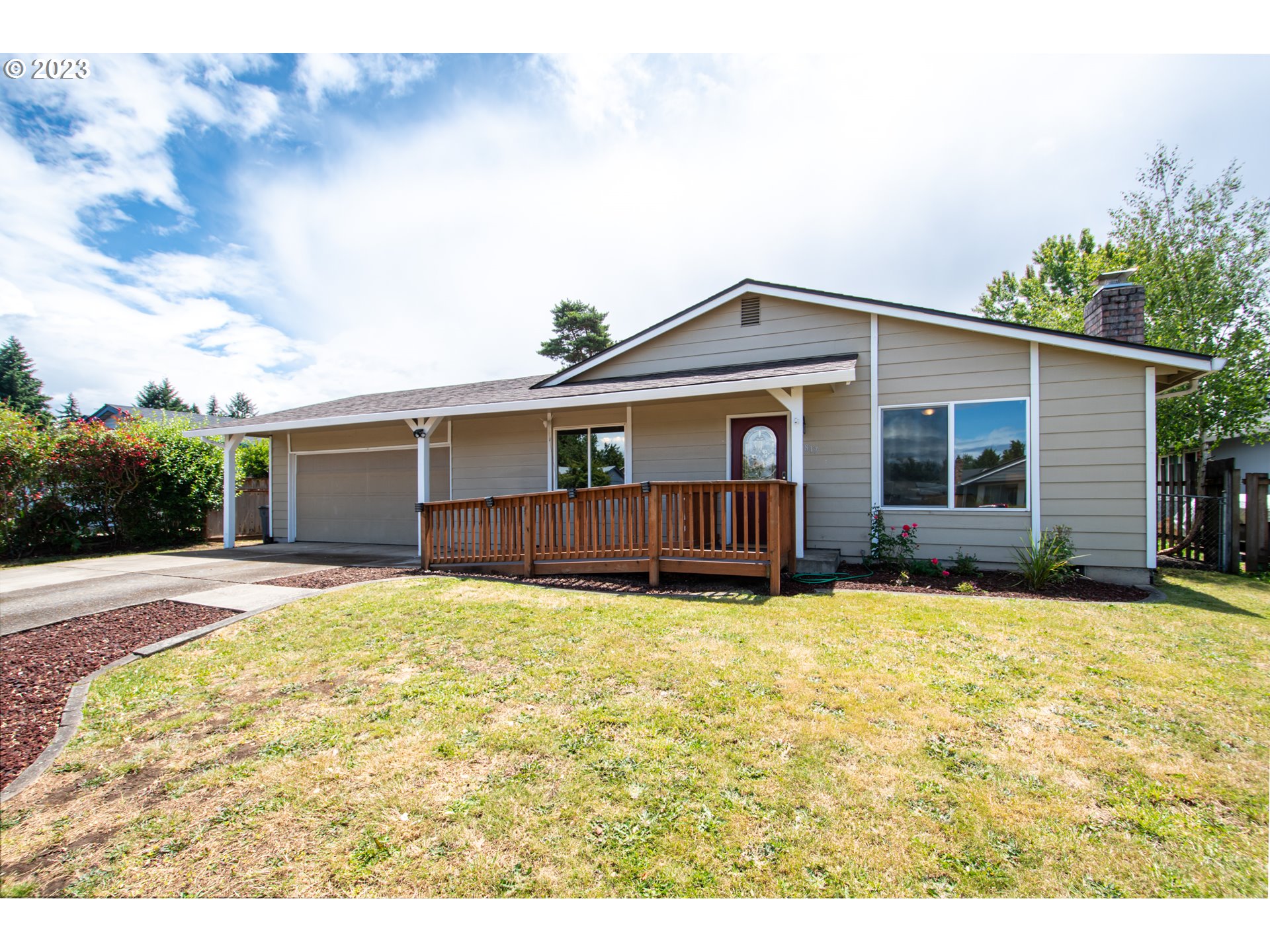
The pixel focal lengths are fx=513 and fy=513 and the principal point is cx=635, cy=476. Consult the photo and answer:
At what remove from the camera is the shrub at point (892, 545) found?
695 centimetres

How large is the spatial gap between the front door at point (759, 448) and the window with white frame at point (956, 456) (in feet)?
4.60

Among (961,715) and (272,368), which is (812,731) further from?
(272,368)

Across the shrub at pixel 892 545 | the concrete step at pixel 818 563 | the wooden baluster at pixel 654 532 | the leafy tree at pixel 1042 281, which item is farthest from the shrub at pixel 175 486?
the leafy tree at pixel 1042 281

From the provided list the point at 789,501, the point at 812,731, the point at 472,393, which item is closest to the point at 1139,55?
the point at 812,731

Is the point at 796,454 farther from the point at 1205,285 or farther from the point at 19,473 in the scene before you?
the point at 19,473

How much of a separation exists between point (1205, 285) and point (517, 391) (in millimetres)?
13924

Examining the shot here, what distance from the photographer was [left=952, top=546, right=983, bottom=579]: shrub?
21.9ft

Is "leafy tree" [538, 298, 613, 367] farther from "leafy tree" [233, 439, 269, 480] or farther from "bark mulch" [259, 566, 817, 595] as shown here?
"bark mulch" [259, 566, 817, 595]

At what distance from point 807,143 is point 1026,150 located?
6.72ft

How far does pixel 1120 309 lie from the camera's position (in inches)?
273

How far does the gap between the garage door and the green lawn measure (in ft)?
23.2

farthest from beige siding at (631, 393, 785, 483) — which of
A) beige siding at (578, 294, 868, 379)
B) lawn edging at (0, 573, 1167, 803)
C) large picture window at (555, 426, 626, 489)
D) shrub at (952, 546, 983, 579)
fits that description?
shrub at (952, 546, 983, 579)

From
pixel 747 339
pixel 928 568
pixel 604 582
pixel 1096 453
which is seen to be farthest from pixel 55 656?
pixel 1096 453

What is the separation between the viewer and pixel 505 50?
2.59 meters
